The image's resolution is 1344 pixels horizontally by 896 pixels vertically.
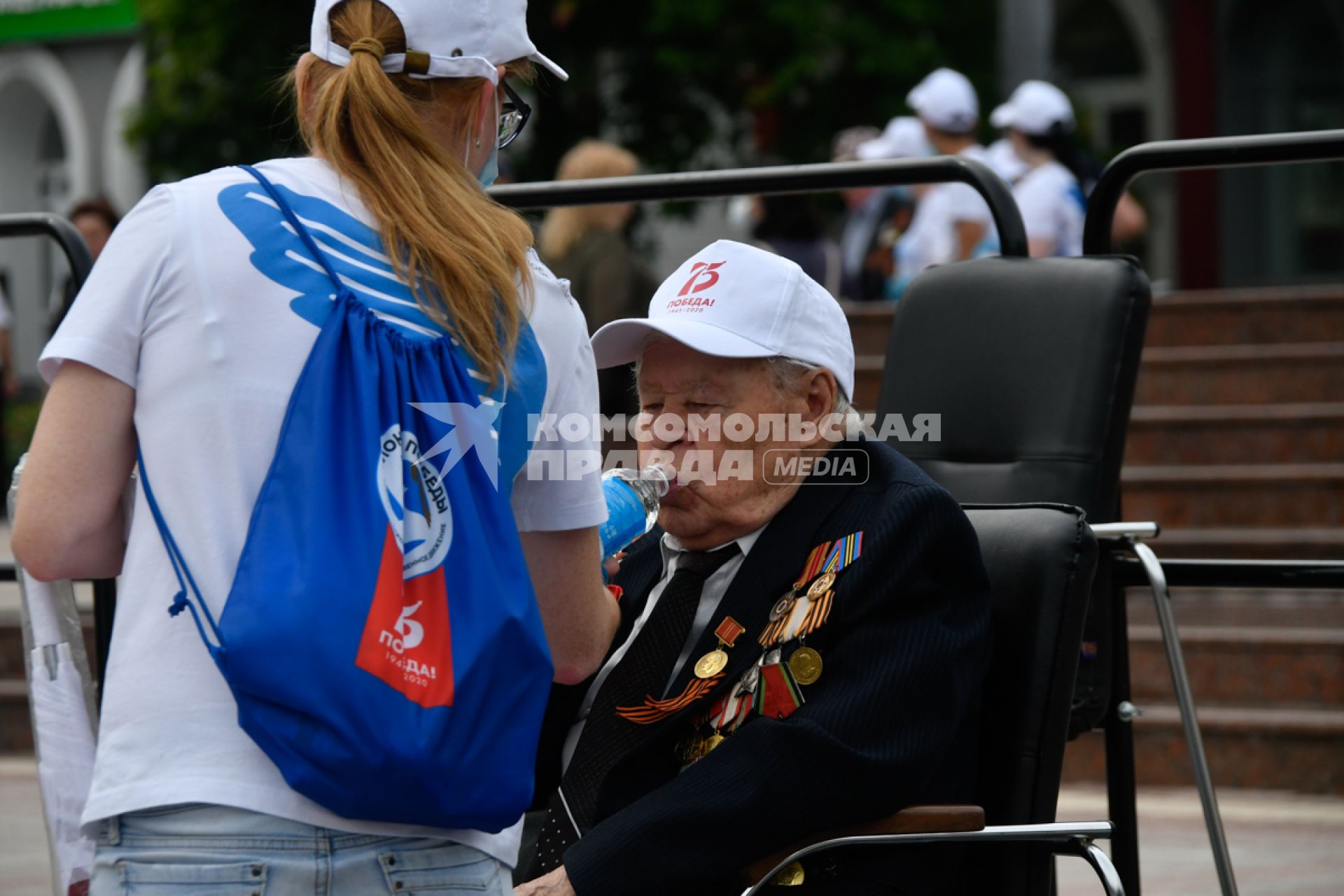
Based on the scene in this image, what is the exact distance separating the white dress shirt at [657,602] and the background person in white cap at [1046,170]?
4.19 m

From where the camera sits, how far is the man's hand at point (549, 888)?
96.0 inches

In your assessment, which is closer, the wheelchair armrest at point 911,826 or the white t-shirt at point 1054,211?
the wheelchair armrest at point 911,826

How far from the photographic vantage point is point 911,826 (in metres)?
2.43

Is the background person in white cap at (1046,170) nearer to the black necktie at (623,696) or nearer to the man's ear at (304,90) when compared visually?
the black necktie at (623,696)

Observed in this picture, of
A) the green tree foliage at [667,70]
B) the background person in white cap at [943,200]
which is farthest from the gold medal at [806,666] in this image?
the green tree foliage at [667,70]

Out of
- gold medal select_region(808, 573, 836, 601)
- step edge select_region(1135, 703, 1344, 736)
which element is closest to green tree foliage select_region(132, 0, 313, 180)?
step edge select_region(1135, 703, 1344, 736)

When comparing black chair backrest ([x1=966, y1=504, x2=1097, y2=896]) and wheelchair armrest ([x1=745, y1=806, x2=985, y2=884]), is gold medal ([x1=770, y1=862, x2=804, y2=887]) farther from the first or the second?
black chair backrest ([x1=966, y1=504, x2=1097, y2=896])

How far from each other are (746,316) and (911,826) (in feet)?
2.60

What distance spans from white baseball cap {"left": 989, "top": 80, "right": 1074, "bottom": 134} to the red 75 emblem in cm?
481

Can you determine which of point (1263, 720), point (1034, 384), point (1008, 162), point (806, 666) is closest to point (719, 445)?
point (806, 666)

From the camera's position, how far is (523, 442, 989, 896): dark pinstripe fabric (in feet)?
7.91

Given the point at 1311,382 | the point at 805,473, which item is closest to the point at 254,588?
the point at 805,473

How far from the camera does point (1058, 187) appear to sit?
7027 mm

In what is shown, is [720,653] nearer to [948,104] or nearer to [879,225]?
[948,104]
